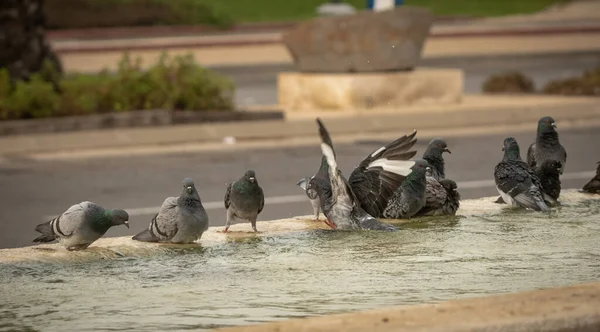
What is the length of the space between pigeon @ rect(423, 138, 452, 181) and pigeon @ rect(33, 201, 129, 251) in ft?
8.77

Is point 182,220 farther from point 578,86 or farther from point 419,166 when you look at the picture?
point 578,86

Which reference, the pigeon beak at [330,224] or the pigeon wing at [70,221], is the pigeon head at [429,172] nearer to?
the pigeon beak at [330,224]

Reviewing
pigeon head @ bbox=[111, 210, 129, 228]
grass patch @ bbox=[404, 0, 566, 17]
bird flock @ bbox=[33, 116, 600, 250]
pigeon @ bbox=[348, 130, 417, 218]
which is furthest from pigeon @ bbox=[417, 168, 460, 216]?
grass patch @ bbox=[404, 0, 566, 17]

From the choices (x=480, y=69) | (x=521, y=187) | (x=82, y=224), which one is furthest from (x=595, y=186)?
(x=480, y=69)

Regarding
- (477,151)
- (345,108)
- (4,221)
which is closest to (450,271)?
(4,221)

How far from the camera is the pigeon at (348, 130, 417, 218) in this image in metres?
8.92

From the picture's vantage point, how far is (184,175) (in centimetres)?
1501

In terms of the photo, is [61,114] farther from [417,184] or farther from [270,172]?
[417,184]

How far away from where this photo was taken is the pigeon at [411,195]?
9.16m

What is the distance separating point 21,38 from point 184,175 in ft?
17.5

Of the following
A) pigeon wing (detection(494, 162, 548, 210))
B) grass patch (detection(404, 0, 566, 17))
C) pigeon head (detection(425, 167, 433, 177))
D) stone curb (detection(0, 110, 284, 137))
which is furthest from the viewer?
grass patch (detection(404, 0, 566, 17))

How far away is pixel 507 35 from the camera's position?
39.6 meters

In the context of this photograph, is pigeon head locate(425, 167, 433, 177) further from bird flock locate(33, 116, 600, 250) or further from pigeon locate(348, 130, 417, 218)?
pigeon locate(348, 130, 417, 218)

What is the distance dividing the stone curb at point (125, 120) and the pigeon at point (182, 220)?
9365mm
